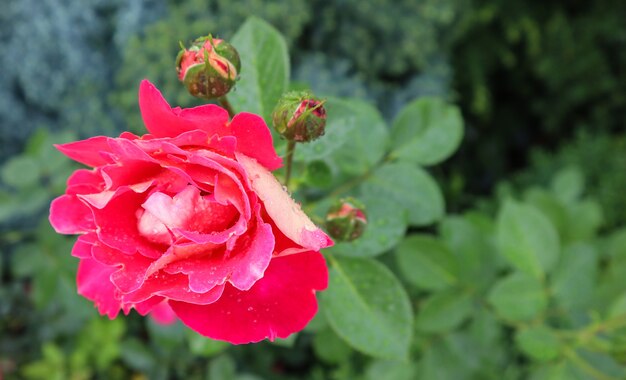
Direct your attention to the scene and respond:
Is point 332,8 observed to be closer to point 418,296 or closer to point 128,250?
point 418,296

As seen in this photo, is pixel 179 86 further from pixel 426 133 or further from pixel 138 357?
pixel 426 133

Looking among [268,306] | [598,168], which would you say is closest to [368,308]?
[268,306]

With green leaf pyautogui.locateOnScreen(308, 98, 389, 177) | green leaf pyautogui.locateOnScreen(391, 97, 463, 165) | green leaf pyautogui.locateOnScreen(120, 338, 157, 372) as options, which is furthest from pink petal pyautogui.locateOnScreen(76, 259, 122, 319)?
green leaf pyautogui.locateOnScreen(120, 338, 157, 372)

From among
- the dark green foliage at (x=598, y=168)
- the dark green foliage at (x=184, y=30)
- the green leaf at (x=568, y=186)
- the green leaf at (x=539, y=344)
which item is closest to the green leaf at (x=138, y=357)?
the dark green foliage at (x=184, y=30)

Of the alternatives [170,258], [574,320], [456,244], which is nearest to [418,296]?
[456,244]

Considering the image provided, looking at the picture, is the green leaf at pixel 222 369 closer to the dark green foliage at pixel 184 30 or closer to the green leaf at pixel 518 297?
the green leaf at pixel 518 297
